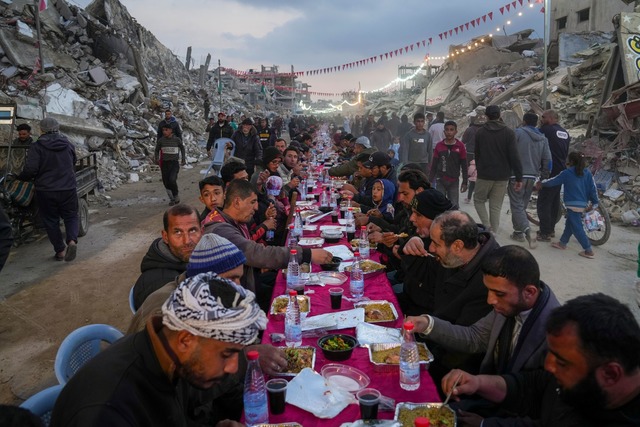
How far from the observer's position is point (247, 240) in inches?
166

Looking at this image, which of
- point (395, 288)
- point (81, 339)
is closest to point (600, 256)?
point (395, 288)

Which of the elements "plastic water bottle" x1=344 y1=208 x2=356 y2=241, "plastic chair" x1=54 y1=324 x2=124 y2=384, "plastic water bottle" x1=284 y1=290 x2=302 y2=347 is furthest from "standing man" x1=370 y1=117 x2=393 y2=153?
"plastic chair" x1=54 y1=324 x2=124 y2=384

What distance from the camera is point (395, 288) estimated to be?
4.96 m

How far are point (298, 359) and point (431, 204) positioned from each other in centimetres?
222

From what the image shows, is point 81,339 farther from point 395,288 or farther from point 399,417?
point 395,288

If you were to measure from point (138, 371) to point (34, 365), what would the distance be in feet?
12.1

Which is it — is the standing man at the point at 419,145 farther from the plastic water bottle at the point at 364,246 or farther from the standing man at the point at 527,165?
the plastic water bottle at the point at 364,246

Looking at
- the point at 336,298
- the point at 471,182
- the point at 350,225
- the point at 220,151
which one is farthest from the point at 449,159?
the point at 220,151

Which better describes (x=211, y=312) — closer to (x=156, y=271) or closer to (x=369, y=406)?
(x=369, y=406)

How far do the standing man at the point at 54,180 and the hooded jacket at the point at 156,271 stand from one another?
4.78 metres

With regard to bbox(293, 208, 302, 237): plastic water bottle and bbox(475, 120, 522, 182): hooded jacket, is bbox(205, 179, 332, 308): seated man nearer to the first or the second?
bbox(293, 208, 302, 237): plastic water bottle

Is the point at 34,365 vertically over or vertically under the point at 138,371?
under

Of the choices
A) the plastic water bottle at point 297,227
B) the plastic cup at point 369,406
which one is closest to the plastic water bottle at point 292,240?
the plastic water bottle at point 297,227

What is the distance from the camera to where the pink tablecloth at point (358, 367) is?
228 cm
